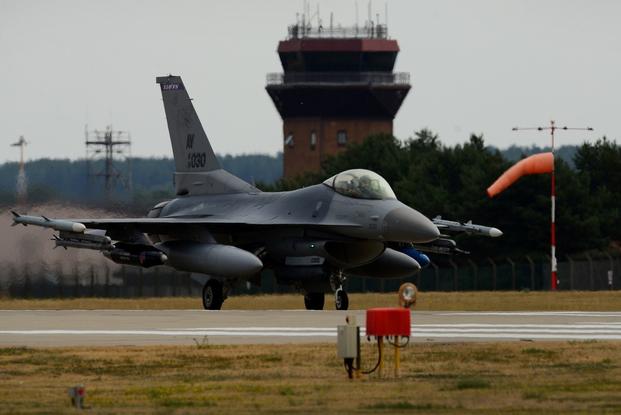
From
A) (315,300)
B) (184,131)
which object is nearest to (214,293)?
(315,300)

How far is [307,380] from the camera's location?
18547 millimetres

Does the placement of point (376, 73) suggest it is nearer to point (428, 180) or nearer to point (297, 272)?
point (428, 180)

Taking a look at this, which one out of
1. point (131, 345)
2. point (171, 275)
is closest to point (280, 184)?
point (171, 275)

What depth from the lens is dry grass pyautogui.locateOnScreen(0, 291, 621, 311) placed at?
4119 cm

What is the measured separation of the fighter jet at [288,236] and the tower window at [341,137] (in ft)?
247

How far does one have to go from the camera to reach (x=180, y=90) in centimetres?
4122

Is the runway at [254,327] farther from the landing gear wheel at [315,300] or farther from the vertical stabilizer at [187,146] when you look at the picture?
the vertical stabilizer at [187,146]

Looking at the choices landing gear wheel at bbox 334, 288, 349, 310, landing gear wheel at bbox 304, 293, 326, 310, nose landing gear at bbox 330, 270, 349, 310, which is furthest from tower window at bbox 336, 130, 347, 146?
landing gear wheel at bbox 334, 288, 349, 310

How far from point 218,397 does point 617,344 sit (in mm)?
8653

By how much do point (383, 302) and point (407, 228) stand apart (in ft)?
36.8

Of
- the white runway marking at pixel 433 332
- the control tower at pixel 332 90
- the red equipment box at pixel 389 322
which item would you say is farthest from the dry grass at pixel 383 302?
the control tower at pixel 332 90

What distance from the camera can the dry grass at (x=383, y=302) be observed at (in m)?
41.2

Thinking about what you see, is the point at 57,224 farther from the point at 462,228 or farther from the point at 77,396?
the point at 77,396

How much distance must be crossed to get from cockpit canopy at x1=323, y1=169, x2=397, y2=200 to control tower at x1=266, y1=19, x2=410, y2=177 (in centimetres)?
7525
